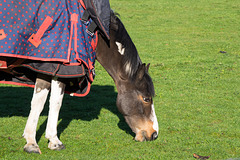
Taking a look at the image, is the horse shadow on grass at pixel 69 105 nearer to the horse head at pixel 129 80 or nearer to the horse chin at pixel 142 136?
the horse chin at pixel 142 136

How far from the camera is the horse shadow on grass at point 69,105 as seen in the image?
730 cm

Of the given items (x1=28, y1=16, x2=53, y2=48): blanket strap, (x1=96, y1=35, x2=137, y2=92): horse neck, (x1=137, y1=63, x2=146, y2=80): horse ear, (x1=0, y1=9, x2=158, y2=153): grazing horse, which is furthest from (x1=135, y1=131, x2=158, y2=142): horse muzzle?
(x1=28, y1=16, x2=53, y2=48): blanket strap

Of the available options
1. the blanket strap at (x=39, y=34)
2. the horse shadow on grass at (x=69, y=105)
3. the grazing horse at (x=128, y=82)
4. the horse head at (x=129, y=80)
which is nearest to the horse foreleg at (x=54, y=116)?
the grazing horse at (x=128, y=82)

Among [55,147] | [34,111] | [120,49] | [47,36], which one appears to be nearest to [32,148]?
[55,147]

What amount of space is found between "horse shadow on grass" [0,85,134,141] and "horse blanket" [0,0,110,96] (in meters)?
1.73

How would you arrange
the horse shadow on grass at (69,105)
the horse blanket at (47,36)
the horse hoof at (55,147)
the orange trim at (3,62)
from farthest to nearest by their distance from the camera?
the horse shadow on grass at (69,105) → the horse hoof at (55,147) → the orange trim at (3,62) → the horse blanket at (47,36)

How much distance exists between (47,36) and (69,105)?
12.2 ft

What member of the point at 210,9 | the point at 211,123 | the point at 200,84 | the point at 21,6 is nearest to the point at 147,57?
the point at 200,84

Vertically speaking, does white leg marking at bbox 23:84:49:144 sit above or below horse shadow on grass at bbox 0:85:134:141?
above

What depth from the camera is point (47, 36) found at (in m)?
5.01

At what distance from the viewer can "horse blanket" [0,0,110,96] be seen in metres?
4.91

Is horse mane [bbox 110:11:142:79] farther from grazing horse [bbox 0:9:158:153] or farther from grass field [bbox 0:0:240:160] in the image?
grass field [bbox 0:0:240:160]

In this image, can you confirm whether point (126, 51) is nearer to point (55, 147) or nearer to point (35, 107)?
point (35, 107)

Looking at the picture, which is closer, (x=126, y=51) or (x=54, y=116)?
(x=54, y=116)
